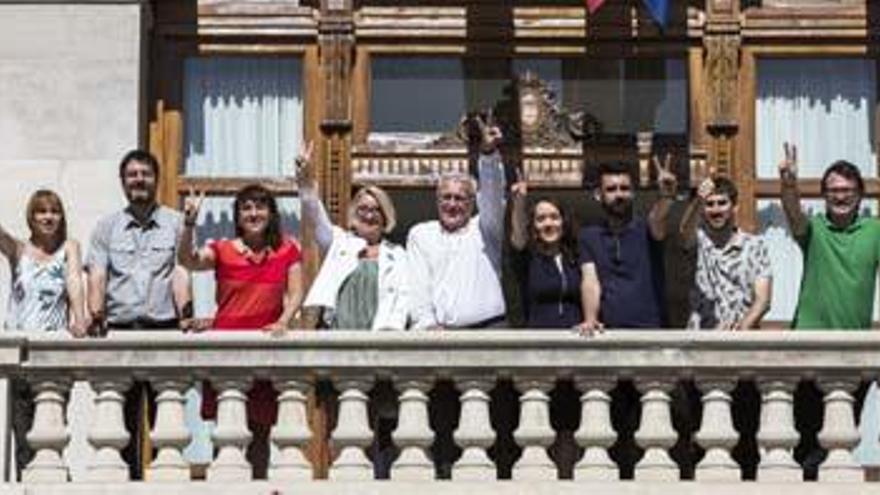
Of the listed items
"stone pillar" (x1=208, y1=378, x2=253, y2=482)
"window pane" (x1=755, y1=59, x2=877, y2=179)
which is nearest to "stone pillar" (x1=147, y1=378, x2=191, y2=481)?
"stone pillar" (x1=208, y1=378, x2=253, y2=482)

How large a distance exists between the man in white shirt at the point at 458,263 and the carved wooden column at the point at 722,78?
3.02 meters

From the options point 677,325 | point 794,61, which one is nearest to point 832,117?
point 794,61

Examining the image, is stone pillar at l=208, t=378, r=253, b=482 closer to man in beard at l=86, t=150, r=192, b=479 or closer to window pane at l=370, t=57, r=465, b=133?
man in beard at l=86, t=150, r=192, b=479

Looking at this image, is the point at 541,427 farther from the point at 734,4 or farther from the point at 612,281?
the point at 734,4

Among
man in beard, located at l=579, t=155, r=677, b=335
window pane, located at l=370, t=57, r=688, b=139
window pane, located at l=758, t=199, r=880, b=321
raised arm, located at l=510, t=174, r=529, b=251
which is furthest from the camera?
window pane, located at l=370, t=57, r=688, b=139

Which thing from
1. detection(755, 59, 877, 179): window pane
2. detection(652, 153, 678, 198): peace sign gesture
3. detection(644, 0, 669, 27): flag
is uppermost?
detection(644, 0, 669, 27): flag

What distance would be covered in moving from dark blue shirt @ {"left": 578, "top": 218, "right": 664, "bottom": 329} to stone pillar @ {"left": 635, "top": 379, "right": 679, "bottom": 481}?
51cm

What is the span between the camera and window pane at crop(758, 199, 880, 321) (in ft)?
64.5

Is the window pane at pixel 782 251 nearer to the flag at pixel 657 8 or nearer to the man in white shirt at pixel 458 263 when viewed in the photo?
the flag at pixel 657 8

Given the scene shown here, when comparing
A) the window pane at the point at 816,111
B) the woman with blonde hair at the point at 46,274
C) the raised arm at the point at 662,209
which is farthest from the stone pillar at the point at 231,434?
the window pane at the point at 816,111

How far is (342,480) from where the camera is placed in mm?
16219

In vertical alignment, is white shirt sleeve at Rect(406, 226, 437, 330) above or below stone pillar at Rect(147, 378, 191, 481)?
above

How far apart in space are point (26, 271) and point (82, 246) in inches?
63.2

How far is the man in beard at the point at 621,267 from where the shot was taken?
16688 mm
